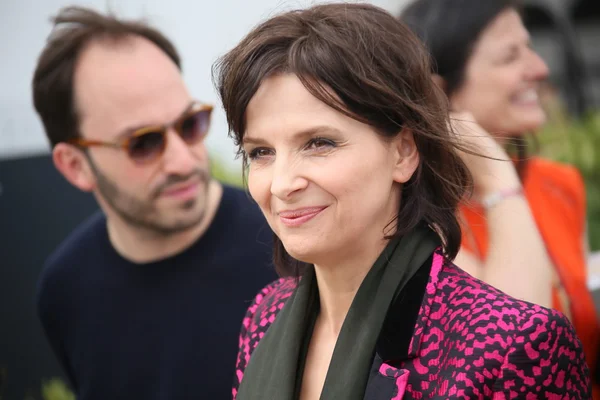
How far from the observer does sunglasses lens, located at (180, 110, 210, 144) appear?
134 inches

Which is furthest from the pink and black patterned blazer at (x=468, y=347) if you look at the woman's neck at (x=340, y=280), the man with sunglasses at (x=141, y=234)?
the man with sunglasses at (x=141, y=234)

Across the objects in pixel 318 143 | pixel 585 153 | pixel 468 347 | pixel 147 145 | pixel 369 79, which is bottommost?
pixel 468 347

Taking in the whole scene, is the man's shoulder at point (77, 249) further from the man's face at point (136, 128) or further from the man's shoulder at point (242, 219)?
the man's shoulder at point (242, 219)

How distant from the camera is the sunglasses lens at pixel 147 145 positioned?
3352 millimetres

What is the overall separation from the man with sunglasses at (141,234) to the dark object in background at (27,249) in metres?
1.87

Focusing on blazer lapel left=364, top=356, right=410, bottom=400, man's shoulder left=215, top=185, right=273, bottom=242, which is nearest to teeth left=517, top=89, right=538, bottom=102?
man's shoulder left=215, top=185, right=273, bottom=242

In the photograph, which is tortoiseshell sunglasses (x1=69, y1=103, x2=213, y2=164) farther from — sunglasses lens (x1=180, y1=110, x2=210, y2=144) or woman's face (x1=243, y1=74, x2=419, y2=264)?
woman's face (x1=243, y1=74, x2=419, y2=264)

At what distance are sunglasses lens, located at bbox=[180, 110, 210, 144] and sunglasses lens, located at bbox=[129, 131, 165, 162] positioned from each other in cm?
10

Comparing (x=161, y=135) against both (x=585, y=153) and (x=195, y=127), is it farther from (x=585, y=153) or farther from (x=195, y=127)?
(x=585, y=153)

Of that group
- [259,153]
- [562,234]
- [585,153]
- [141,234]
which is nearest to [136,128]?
[141,234]

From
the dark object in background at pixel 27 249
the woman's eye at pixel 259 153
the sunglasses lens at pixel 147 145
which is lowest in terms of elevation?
the dark object in background at pixel 27 249

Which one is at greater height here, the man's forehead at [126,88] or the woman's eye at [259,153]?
the man's forehead at [126,88]

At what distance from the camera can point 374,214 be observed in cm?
194

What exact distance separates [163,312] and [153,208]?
1.47 feet
